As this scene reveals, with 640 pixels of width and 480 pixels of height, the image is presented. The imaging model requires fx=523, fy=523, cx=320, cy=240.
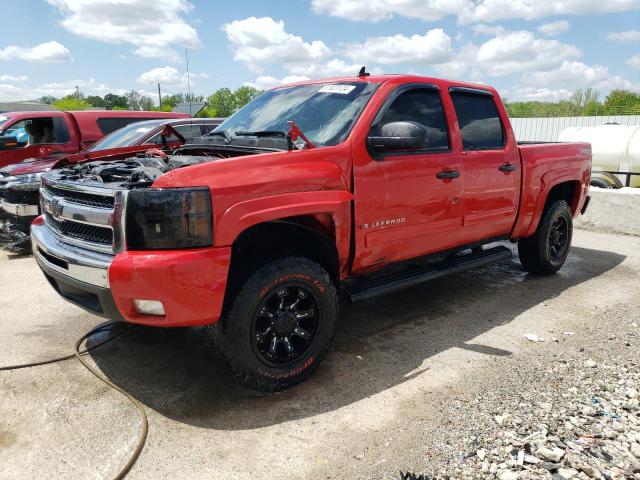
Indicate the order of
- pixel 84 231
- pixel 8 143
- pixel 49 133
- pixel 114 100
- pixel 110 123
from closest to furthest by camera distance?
pixel 84 231 → pixel 8 143 → pixel 49 133 → pixel 110 123 → pixel 114 100

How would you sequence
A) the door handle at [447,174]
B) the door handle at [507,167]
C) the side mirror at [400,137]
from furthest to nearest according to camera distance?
1. the door handle at [507,167]
2. the door handle at [447,174]
3. the side mirror at [400,137]

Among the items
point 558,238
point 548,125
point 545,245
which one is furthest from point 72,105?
point 545,245

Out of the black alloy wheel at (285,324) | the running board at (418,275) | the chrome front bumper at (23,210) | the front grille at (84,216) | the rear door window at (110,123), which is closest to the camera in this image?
the front grille at (84,216)

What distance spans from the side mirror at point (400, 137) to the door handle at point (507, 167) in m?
1.51

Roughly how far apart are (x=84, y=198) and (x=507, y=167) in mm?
3599

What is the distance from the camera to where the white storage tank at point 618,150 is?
11.7 metres

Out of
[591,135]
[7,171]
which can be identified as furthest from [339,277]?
[591,135]

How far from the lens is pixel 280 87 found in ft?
15.1

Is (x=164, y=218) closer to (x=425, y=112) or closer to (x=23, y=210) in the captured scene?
(x=425, y=112)

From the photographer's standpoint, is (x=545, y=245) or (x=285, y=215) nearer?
(x=285, y=215)

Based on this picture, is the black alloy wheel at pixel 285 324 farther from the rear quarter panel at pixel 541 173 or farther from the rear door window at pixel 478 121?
the rear quarter panel at pixel 541 173

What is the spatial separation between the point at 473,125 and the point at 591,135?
9.68 metres

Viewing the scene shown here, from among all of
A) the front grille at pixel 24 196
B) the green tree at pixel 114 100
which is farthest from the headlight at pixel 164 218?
the green tree at pixel 114 100

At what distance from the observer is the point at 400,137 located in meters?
3.50
